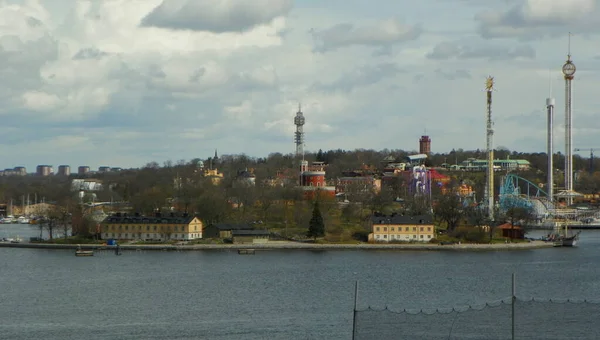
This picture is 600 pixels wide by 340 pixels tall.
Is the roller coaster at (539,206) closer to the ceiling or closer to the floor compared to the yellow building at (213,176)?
closer to the floor

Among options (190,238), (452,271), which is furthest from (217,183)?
(452,271)

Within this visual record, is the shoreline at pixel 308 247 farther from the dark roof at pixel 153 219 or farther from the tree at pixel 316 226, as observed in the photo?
the dark roof at pixel 153 219

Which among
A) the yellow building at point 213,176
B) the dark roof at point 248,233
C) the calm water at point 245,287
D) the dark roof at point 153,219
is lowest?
the calm water at point 245,287

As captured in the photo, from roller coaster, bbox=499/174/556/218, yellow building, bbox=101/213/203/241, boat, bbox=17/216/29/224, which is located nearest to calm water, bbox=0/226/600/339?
→ yellow building, bbox=101/213/203/241

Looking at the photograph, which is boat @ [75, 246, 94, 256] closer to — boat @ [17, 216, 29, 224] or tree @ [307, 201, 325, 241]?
tree @ [307, 201, 325, 241]

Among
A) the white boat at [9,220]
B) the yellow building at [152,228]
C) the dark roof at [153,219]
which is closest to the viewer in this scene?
the yellow building at [152,228]

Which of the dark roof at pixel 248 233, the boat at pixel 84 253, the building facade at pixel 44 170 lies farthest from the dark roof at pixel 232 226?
the building facade at pixel 44 170

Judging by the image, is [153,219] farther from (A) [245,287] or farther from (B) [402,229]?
(A) [245,287]

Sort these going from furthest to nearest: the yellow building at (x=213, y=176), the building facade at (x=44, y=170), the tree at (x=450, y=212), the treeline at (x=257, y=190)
Answer: the building facade at (x=44, y=170) → the yellow building at (x=213, y=176) → the treeline at (x=257, y=190) → the tree at (x=450, y=212)
